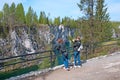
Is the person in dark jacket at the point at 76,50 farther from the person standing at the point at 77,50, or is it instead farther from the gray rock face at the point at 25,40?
the gray rock face at the point at 25,40

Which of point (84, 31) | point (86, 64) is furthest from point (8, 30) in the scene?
point (86, 64)

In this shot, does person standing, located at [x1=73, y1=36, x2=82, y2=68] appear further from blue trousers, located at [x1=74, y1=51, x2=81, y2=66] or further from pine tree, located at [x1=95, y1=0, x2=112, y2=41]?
pine tree, located at [x1=95, y1=0, x2=112, y2=41]

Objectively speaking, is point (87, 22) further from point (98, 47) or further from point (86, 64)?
point (86, 64)

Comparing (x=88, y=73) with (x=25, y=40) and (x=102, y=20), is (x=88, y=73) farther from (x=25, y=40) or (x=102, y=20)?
(x=25, y=40)

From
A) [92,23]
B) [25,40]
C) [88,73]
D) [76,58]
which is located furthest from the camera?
[25,40]

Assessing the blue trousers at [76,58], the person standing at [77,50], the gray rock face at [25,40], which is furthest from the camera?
the gray rock face at [25,40]

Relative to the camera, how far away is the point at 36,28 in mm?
84312

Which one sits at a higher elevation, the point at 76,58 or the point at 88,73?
the point at 76,58

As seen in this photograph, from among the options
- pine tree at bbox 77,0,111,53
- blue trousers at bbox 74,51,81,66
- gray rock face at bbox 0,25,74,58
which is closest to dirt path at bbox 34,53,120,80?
blue trousers at bbox 74,51,81,66

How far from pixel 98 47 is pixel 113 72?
11.2 metres

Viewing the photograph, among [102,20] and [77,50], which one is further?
[102,20]

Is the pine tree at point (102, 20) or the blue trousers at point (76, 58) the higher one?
the pine tree at point (102, 20)

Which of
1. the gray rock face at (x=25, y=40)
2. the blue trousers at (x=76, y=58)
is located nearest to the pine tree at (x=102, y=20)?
the gray rock face at (x=25, y=40)

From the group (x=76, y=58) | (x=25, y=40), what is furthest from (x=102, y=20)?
(x=25, y=40)
